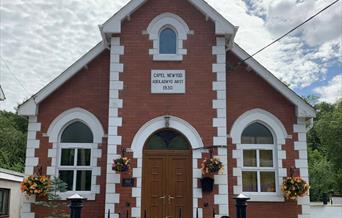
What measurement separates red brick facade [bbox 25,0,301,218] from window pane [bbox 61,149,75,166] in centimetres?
42

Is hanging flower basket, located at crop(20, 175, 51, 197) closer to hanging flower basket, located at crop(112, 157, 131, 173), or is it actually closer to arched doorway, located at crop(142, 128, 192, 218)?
hanging flower basket, located at crop(112, 157, 131, 173)

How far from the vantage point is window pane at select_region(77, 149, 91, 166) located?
1132 centimetres

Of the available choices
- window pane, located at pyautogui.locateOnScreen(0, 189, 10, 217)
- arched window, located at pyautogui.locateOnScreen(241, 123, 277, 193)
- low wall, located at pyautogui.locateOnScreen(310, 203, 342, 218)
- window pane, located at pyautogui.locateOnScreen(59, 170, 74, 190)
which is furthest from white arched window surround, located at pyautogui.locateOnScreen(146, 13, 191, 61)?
low wall, located at pyautogui.locateOnScreen(310, 203, 342, 218)

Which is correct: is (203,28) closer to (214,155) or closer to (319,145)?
(214,155)

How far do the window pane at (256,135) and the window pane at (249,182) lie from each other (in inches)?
35.3

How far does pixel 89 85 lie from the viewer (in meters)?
11.8

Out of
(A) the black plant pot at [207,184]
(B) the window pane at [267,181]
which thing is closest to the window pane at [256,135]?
(B) the window pane at [267,181]

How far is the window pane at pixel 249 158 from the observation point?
37.0ft

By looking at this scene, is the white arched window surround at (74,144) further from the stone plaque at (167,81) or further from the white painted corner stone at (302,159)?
the white painted corner stone at (302,159)

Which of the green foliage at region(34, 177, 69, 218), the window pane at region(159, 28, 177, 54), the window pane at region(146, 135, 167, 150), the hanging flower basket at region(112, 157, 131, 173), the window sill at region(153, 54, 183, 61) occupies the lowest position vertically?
the green foliage at region(34, 177, 69, 218)

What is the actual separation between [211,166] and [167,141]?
147cm

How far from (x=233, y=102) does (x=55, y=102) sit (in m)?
5.00

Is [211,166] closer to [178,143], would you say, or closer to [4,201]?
[178,143]

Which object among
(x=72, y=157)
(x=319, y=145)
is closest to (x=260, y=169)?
(x=72, y=157)
